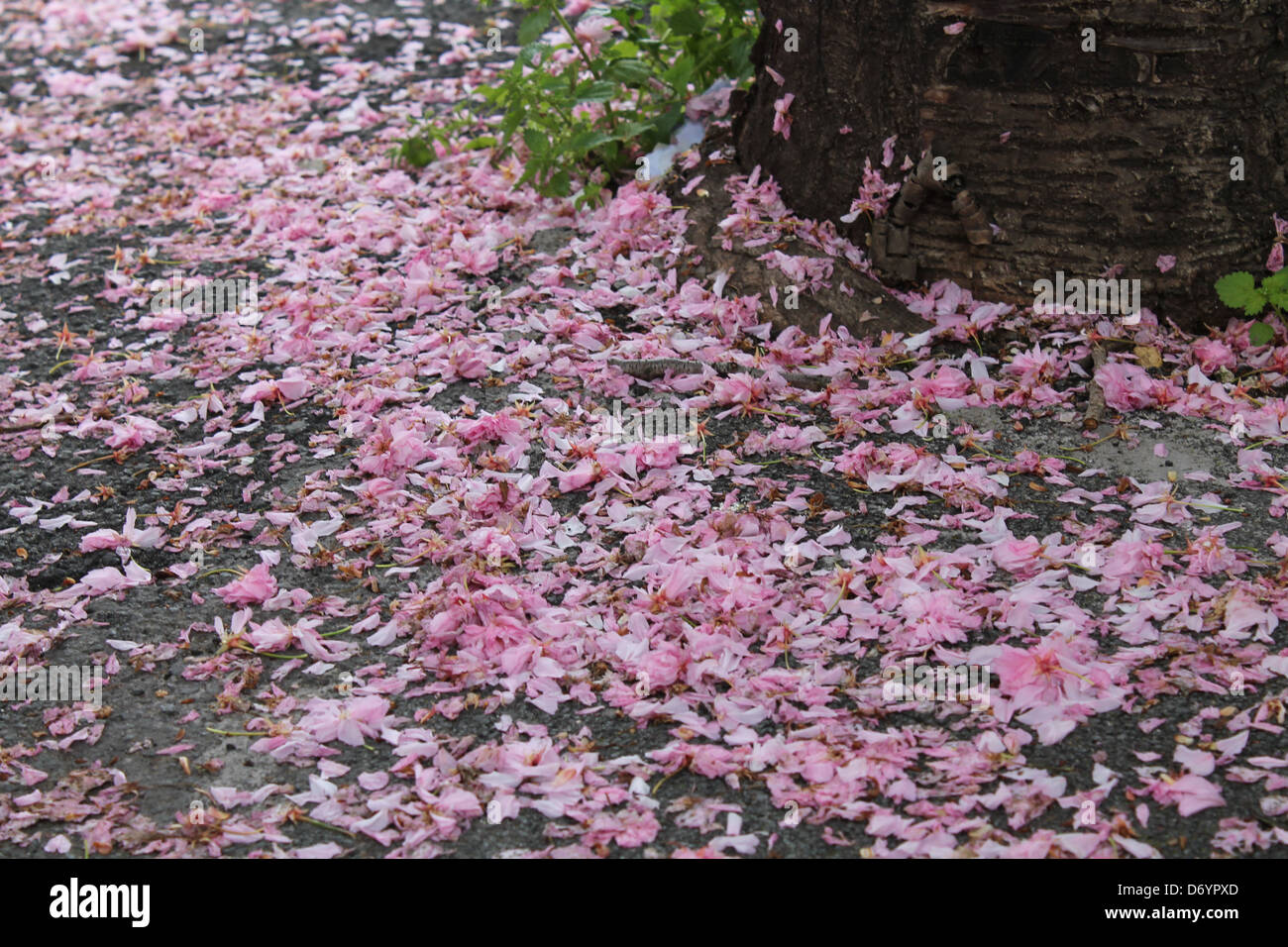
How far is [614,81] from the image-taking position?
5.32m

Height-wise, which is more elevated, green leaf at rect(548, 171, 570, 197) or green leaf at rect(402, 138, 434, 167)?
green leaf at rect(402, 138, 434, 167)

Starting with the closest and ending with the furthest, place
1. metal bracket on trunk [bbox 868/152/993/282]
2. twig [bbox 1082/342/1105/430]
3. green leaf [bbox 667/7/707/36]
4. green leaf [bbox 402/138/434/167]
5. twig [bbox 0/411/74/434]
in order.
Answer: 1. twig [bbox 1082/342/1105/430]
2. metal bracket on trunk [bbox 868/152/993/282]
3. twig [bbox 0/411/74/434]
4. green leaf [bbox 667/7/707/36]
5. green leaf [bbox 402/138/434/167]

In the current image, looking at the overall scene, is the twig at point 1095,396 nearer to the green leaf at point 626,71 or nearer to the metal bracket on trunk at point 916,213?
the metal bracket on trunk at point 916,213

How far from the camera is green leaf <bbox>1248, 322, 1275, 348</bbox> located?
3957mm

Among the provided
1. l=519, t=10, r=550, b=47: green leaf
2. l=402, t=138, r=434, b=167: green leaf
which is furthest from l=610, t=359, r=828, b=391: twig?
l=402, t=138, r=434, b=167: green leaf

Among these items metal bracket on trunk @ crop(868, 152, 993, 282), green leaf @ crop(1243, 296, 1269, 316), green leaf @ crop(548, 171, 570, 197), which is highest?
green leaf @ crop(548, 171, 570, 197)

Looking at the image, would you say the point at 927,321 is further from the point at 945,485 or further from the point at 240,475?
the point at 240,475

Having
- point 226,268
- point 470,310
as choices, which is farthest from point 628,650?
point 226,268

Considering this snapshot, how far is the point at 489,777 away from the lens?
9.11 ft

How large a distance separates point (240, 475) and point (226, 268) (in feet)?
A: 5.66

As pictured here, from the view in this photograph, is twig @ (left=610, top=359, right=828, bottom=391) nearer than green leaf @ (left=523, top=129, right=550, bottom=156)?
Yes

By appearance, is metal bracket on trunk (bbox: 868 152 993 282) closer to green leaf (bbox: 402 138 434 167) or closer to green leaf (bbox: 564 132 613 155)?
green leaf (bbox: 564 132 613 155)

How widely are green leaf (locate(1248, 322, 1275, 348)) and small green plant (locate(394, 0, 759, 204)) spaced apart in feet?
7.24

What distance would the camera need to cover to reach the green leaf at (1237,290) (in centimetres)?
393
